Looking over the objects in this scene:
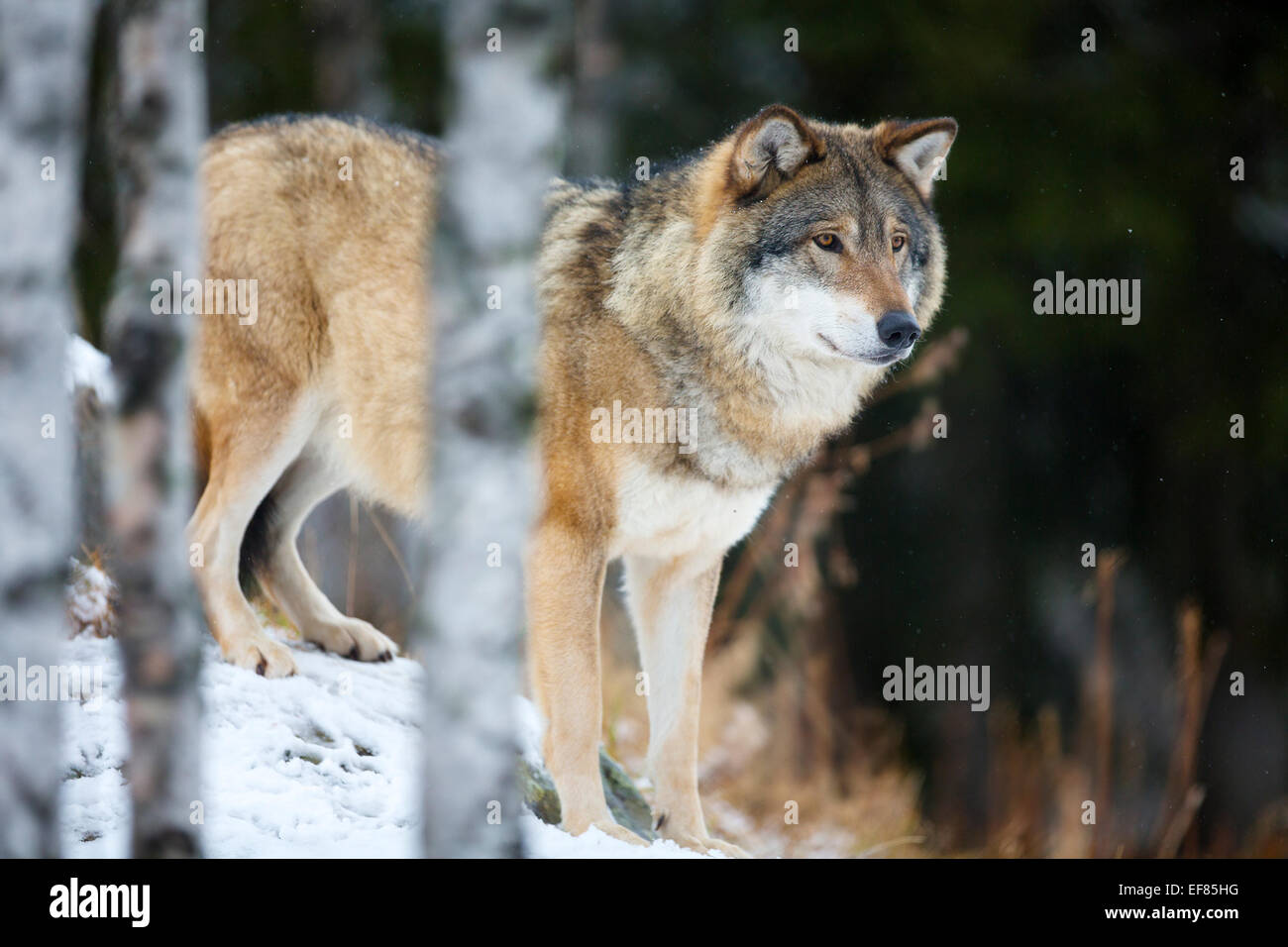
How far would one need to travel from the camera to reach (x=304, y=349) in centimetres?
493

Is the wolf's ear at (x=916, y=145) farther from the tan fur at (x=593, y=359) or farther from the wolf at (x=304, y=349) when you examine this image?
the wolf at (x=304, y=349)

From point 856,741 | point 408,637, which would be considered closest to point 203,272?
point 408,637

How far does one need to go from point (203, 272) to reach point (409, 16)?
5140 millimetres

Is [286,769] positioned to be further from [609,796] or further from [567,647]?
[609,796]

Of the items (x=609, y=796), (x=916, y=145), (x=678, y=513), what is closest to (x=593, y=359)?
(x=678, y=513)

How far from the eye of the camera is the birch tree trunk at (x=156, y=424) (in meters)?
2.87

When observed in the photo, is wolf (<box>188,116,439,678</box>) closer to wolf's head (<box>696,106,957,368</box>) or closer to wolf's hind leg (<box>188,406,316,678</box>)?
wolf's hind leg (<box>188,406,316,678</box>)

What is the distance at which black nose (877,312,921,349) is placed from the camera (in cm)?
403

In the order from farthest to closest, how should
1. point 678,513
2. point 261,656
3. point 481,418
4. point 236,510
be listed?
point 236,510
point 261,656
point 678,513
point 481,418

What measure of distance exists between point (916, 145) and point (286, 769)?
122 inches

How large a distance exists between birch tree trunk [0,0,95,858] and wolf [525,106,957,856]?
1.73m

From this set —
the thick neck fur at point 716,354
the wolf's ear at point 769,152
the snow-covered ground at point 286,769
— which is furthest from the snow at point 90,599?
the wolf's ear at point 769,152

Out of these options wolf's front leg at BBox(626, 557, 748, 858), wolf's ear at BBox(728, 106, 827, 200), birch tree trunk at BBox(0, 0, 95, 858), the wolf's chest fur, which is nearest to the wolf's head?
wolf's ear at BBox(728, 106, 827, 200)

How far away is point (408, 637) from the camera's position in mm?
6227
